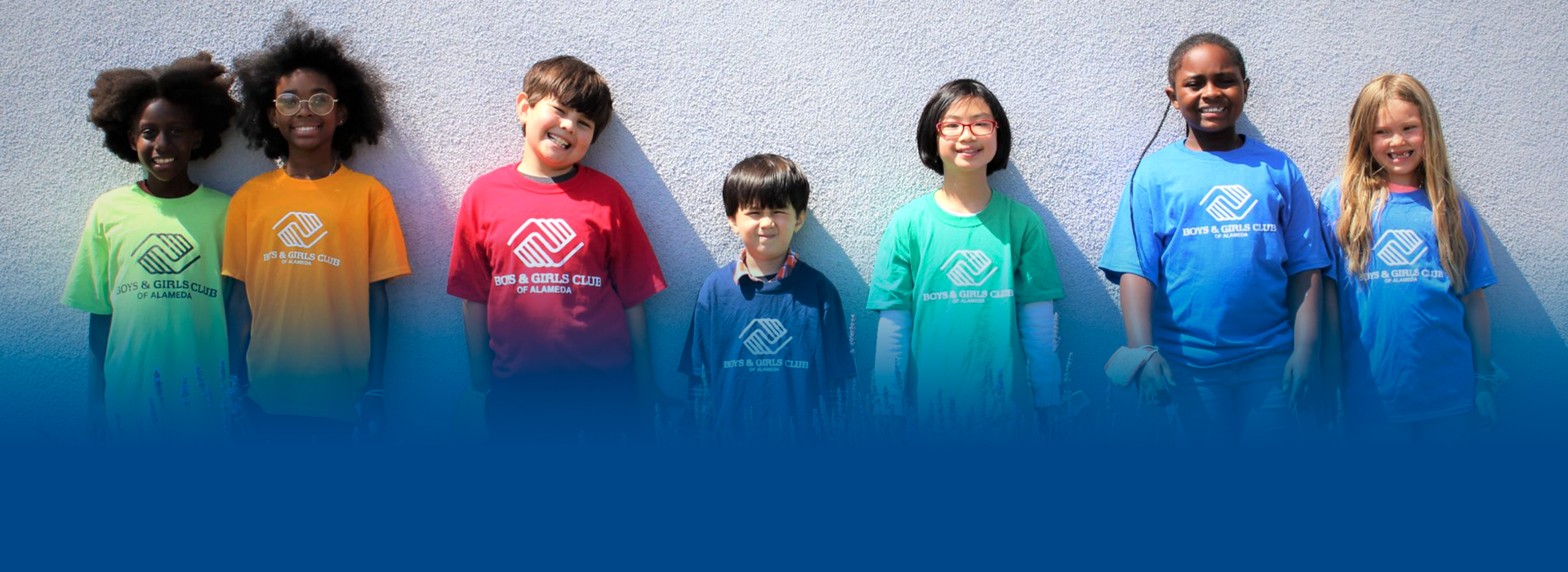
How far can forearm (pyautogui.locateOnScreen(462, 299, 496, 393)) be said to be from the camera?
4.55 meters

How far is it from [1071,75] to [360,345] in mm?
3172

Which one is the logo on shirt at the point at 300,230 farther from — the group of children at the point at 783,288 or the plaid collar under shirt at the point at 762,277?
the plaid collar under shirt at the point at 762,277

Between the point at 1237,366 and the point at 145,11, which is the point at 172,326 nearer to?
the point at 145,11

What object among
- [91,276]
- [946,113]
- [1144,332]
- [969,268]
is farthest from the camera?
[91,276]

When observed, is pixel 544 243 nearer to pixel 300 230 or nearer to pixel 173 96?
pixel 300 230

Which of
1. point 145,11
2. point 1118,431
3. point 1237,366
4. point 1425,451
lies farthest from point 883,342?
point 145,11

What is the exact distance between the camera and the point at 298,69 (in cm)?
474

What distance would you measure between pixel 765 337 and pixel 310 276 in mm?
1814

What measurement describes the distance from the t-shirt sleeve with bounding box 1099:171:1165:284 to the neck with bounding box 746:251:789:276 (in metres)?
1.27

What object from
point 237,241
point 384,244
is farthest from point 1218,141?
point 237,241

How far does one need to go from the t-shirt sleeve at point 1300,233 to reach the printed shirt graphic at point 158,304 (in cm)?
419

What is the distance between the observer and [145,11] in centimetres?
504

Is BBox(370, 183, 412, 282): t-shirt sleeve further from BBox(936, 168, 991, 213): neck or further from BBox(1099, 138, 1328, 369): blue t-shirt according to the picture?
BBox(1099, 138, 1328, 369): blue t-shirt

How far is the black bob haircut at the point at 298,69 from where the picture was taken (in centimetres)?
476
